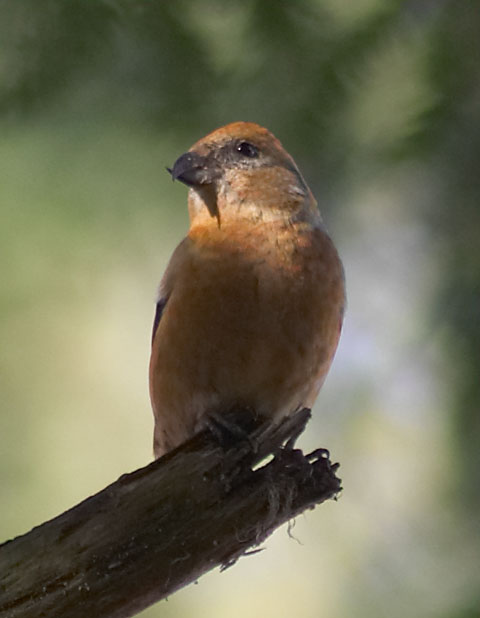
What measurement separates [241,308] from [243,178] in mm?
817

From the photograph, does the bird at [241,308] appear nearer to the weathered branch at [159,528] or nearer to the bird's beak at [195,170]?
the bird's beak at [195,170]

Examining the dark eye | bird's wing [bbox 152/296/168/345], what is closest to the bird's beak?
the dark eye

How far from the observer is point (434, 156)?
3346 millimetres

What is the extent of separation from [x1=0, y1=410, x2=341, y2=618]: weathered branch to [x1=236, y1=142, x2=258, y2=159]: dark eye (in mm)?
1387

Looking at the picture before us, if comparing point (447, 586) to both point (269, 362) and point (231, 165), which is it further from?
point (231, 165)

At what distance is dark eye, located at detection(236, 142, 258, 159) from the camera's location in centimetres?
393

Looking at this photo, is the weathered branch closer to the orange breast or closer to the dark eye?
the orange breast

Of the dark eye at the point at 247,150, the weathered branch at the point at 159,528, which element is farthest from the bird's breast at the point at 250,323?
the dark eye at the point at 247,150

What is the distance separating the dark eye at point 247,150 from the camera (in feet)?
12.9

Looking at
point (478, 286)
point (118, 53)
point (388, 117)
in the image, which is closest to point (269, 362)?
point (478, 286)

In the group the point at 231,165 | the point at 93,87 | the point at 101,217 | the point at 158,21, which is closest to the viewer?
the point at 158,21

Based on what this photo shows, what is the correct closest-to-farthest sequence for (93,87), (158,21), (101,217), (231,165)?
(158,21), (93,87), (231,165), (101,217)

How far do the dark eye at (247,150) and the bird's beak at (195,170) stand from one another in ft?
0.45

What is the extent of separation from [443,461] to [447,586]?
50cm
